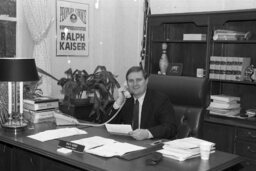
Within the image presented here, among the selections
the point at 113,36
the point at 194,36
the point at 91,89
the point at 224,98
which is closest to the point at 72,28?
the point at 113,36

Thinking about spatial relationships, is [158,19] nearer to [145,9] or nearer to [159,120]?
[145,9]

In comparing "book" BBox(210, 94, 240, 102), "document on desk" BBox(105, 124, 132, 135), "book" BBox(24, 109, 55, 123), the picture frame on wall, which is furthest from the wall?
"document on desk" BBox(105, 124, 132, 135)

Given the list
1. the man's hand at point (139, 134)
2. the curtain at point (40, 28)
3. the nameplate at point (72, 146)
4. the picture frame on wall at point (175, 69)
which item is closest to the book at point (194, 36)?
the picture frame on wall at point (175, 69)

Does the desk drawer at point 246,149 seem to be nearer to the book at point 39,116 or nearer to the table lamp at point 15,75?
the book at point 39,116

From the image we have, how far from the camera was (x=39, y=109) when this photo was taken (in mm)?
2979

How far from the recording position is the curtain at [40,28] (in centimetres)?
406

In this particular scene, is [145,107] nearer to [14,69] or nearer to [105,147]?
[105,147]

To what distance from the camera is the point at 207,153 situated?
6.59 ft

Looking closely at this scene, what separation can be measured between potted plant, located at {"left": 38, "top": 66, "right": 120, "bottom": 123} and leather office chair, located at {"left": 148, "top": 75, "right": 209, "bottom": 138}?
1380 millimetres

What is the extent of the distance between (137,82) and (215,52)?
57.4 inches

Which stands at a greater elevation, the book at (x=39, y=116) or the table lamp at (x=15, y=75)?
the table lamp at (x=15, y=75)

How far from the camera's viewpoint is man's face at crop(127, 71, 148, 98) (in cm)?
280

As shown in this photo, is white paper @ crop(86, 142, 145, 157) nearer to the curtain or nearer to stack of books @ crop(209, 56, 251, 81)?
stack of books @ crop(209, 56, 251, 81)

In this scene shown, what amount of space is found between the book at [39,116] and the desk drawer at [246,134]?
1.72 m
